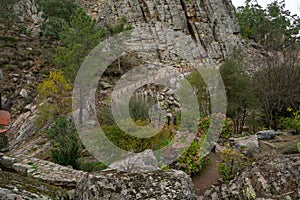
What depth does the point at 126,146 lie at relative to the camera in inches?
415

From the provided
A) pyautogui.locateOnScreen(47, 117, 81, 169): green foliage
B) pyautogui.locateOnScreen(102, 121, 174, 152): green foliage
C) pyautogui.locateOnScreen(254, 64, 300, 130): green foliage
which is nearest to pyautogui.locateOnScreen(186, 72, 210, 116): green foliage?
pyautogui.locateOnScreen(254, 64, 300, 130): green foliage

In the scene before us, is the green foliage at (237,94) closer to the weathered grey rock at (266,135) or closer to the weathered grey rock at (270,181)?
the weathered grey rock at (266,135)

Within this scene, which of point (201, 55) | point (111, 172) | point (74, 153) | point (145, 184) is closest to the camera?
point (145, 184)

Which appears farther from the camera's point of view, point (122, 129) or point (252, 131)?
point (252, 131)

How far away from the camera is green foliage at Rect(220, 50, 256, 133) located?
57.7 feet

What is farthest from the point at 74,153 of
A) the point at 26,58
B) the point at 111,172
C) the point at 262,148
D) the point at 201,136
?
the point at 26,58

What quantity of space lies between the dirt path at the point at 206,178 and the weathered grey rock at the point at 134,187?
538 cm

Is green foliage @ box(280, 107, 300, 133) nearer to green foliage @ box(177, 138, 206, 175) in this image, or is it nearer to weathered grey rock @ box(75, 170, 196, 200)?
green foliage @ box(177, 138, 206, 175)

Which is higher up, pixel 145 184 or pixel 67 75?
pixel 67 75

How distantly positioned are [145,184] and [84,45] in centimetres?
1539

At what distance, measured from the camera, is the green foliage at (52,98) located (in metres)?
16.6

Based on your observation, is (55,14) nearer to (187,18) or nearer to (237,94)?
(187,18)

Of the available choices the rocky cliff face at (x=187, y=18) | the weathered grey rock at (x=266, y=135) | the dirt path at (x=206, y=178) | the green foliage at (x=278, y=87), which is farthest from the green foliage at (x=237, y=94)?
the rocky cliff face at (x=187, y=18)

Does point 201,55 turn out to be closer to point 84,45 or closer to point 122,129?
point 84,45
